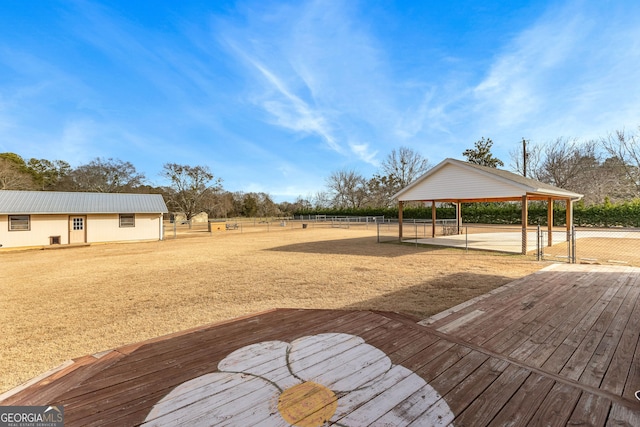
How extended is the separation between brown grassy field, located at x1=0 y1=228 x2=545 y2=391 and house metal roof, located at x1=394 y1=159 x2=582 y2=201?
296 centimetres

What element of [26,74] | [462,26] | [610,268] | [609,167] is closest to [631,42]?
[462,26]

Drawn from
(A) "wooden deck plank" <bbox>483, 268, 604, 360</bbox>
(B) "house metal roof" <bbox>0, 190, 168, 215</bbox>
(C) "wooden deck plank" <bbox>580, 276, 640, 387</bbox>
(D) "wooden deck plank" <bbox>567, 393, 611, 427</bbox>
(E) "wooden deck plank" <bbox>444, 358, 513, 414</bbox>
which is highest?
(B) "house metal roof" <bbox>0, 190, 168, 215</bbox>

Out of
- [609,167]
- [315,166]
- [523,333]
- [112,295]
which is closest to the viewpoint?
[523,333]

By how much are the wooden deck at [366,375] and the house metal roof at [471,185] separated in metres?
8.18

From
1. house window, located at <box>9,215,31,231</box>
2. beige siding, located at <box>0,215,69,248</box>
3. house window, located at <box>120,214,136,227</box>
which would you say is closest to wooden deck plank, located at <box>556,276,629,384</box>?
house window, located at <box>120,214,136,227</box>

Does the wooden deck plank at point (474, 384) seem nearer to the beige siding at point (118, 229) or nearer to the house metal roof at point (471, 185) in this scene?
the house metal roof at point (471, 185)

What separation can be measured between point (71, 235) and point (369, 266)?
66.8 feet

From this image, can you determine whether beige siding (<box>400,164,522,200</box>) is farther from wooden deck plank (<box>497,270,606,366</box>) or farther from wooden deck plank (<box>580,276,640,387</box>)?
wooden deck plank (<box>580,276,640,387</box>)

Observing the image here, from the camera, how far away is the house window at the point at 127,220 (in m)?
18.9

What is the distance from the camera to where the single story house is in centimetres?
1594

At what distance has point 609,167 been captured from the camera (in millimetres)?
25484

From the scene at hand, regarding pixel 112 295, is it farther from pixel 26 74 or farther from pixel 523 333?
pixel 26 74

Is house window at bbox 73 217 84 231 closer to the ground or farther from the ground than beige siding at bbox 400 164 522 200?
closer to the ground

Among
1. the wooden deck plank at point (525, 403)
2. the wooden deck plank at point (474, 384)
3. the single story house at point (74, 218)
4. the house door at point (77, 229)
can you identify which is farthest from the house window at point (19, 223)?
the wooden deck plank at point (525, 403)
